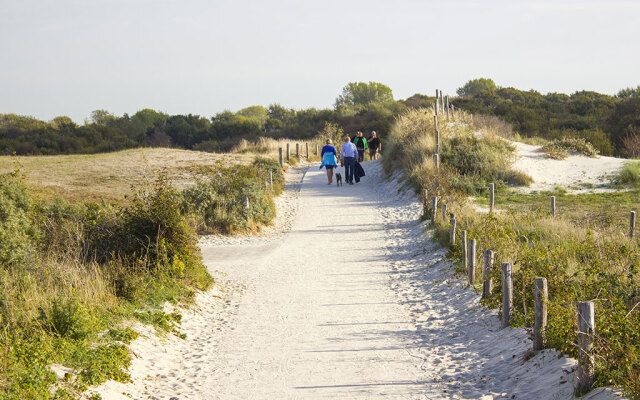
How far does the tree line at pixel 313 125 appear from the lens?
125ft

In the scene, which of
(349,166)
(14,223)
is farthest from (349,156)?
(14,223)

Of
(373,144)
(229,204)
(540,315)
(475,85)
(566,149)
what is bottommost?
(540,315)

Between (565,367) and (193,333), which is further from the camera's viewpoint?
(193,333)

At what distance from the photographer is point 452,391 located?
21.2 ft

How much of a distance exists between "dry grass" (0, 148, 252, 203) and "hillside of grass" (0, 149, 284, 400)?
18.9ft

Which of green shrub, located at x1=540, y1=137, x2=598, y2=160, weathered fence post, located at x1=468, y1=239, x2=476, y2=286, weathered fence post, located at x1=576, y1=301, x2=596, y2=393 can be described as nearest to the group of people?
green shrub, located at x1=540, y1=137, x2=598, y2=160

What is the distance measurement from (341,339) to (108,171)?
75.0 feet

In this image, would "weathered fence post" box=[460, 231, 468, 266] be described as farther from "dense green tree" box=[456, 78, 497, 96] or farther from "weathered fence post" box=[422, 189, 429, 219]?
"dense green tree" box=[456, 78, 497, 96]

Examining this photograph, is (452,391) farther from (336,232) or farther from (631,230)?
(336,232)

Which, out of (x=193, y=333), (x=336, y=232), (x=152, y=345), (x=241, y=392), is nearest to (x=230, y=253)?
(x=336, y=232)

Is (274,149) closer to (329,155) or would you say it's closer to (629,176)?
(329,155)

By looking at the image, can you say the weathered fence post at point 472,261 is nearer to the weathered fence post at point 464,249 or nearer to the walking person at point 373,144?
the weathered fence post at point 464,249

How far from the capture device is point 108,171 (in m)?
28.3

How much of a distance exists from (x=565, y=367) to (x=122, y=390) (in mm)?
4727
